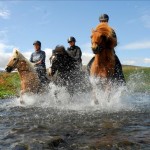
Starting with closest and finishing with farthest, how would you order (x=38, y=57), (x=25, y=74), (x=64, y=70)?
1. (x=64, y=70)
2. (x=25, y=74)
3. (x=38, y=57)

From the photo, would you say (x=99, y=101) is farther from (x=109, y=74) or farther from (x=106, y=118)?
(x=106, y=118)

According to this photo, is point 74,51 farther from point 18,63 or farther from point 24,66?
point 18,63

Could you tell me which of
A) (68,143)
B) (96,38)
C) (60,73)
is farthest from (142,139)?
(60,73)

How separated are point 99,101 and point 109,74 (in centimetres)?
95

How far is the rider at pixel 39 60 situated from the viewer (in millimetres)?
14000

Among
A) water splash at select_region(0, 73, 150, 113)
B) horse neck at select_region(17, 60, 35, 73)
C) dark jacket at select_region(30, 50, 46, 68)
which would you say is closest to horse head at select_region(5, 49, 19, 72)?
horse neck at select_region(17, 60, 35, 73)

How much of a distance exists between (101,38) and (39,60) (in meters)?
5.22

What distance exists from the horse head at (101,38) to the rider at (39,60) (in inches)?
175

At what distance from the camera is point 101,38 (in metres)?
9.95

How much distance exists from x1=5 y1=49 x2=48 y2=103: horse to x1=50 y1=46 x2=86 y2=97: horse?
1207 mm

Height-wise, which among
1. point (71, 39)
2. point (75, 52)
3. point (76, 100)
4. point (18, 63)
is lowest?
point (76, 100)

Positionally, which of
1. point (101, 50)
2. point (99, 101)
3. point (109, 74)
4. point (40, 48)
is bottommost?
point (99, 101)

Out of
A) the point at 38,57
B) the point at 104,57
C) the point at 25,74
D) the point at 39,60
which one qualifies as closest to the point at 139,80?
the point at 38,57

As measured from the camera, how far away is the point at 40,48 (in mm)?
15094
